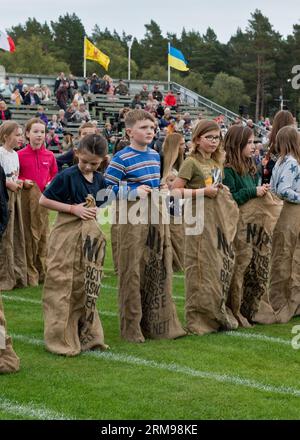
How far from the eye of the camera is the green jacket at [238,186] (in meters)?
8.23

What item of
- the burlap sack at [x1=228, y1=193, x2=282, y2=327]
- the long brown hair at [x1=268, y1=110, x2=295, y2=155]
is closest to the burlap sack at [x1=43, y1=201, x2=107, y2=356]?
the burlap sack at [x1=228, y1=193, x2=282, y2=327]

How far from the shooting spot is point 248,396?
19.5 ft

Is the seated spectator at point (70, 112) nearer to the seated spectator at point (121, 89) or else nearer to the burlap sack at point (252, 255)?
the seated spectator at point (121, 89)

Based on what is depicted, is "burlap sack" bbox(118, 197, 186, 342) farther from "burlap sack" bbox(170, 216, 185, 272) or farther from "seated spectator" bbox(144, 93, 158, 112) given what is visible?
"seated spectator" bbox(144, 93, 158, 112)

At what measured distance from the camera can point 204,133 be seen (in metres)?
7.94

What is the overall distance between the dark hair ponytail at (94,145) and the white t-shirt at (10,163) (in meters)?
3.51

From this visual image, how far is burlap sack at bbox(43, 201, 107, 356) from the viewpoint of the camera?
23.4 ft

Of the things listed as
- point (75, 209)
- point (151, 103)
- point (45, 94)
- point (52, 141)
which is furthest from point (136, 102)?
point (75, 209)

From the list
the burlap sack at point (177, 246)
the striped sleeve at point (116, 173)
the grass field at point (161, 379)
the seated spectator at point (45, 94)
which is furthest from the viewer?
the seated spectator at point (45, 94)

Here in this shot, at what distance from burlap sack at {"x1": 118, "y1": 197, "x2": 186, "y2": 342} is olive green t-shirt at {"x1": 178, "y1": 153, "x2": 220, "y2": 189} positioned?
1.31 ft

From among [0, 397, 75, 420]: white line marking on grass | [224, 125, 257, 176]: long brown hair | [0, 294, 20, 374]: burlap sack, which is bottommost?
[0, 397, 75, 420]: white line marking on grass

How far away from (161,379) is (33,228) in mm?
5015

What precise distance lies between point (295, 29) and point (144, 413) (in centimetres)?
9752

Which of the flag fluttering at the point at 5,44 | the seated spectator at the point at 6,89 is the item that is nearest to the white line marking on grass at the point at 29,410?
the seated spectator at the point at 6,89
